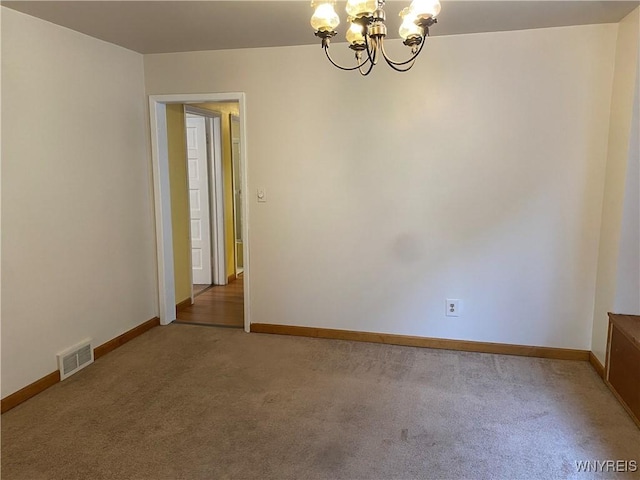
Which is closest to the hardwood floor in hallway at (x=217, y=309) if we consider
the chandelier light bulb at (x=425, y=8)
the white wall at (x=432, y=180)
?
the white wall at (x=432, y=180)

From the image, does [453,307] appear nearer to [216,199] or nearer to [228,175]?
[216,199]

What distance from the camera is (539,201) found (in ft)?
10.8

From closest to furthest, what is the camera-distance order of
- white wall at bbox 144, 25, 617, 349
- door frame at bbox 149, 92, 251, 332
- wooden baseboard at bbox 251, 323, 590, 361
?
1. white wall at bbox 144, 25, 617, 349
2. wooden baseboard at bbox 251, 323, 590, 361
3. door frame at bbox 149, 92, 251, 332

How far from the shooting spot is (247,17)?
9.37 ft

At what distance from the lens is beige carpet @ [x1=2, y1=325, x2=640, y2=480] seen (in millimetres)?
2227

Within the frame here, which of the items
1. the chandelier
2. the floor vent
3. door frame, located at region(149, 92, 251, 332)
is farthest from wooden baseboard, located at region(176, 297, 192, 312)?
the chandelier

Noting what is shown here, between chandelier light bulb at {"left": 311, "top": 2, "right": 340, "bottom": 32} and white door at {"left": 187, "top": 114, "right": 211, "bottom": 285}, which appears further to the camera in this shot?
white door at {"left": 187, "top": 114, "right": 211, "bottom": 285}

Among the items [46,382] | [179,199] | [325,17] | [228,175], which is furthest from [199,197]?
[325,17]

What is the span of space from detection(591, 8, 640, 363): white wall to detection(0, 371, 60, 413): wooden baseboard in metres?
3.70

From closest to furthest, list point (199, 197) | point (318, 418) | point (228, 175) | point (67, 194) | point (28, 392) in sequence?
point (318, 418)
point (28, 392)
point (67, 194)
point (199, 197)
point (228, 175)

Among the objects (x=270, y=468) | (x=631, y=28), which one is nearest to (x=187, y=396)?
(x=270, y=468)

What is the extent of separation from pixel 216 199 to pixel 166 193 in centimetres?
139

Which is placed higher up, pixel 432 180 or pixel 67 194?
pixel 432 180

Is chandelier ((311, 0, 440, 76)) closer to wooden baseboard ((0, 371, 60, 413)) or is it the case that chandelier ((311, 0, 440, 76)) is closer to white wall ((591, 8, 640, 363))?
white wall ((591, 8, 640, 363))
